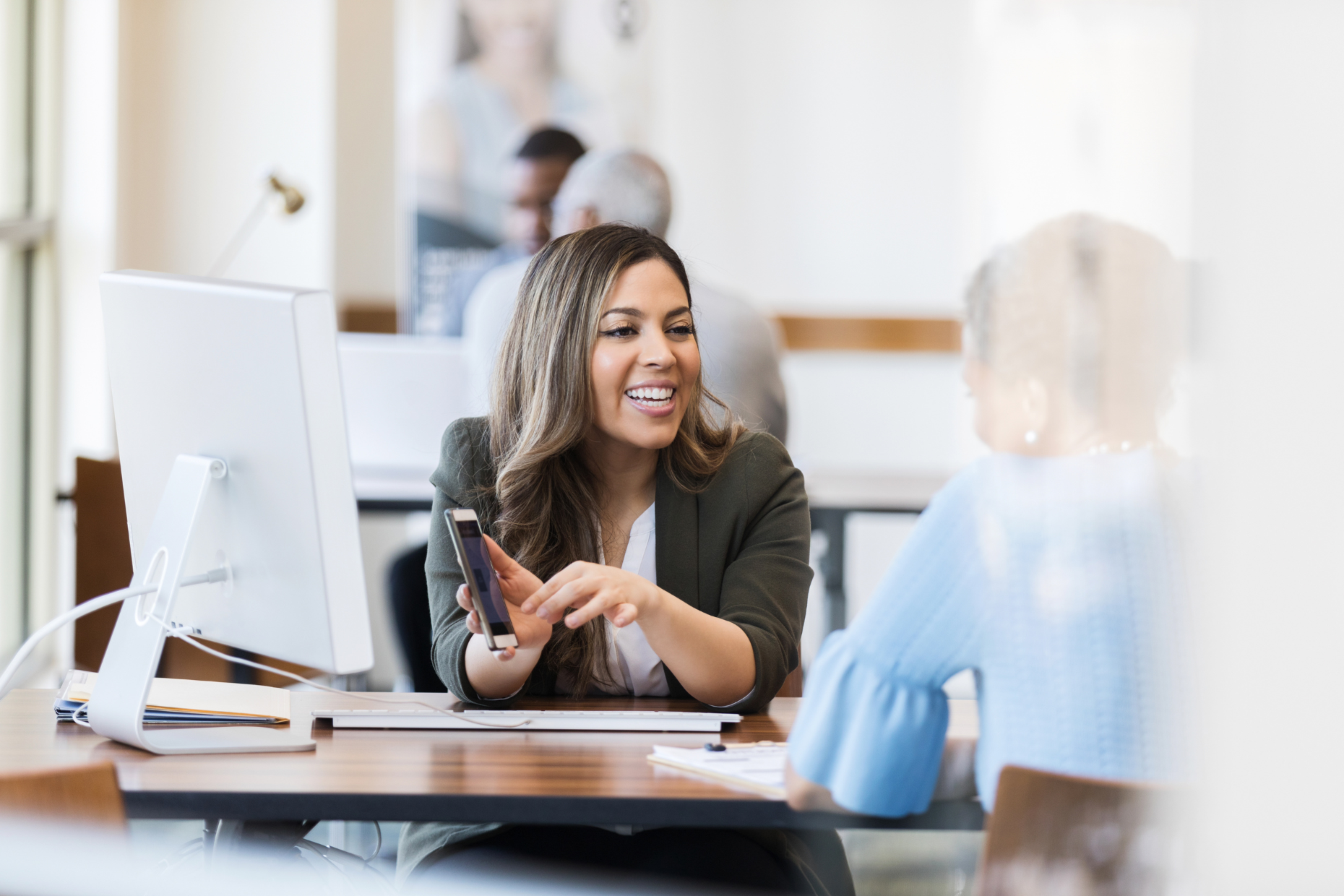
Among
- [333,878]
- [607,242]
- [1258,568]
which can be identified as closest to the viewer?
[1258,568]

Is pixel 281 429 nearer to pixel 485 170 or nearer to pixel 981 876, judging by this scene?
pixel 981 876

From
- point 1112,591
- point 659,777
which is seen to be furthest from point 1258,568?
point 659,777

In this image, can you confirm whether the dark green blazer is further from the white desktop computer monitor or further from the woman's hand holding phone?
the white desktop computer monitor

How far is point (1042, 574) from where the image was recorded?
0.92 m

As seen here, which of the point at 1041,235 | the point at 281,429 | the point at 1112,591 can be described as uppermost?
the point at 1041,235

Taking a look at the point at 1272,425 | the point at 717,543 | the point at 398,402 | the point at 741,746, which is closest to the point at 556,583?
the point at 741,746

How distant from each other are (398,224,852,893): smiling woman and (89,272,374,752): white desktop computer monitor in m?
0.28

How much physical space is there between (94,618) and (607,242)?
1.48 metres

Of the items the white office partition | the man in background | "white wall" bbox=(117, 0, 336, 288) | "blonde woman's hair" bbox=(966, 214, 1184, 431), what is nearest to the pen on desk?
"blonde woman's hair" bbox=(966, 214, 1184, 431)

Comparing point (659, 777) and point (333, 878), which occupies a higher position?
point (659, 777)

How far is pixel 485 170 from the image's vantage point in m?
4.27

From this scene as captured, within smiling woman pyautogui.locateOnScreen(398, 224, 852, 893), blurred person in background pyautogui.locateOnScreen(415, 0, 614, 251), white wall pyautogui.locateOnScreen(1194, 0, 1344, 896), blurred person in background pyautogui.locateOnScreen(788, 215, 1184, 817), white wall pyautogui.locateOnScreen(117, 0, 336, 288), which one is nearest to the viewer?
white wall pyautogui.locateOnScreen(1194, 0, 1344, 896)

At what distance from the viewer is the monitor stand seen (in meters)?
1.15

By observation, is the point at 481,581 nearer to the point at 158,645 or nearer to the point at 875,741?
the point at 158,645
